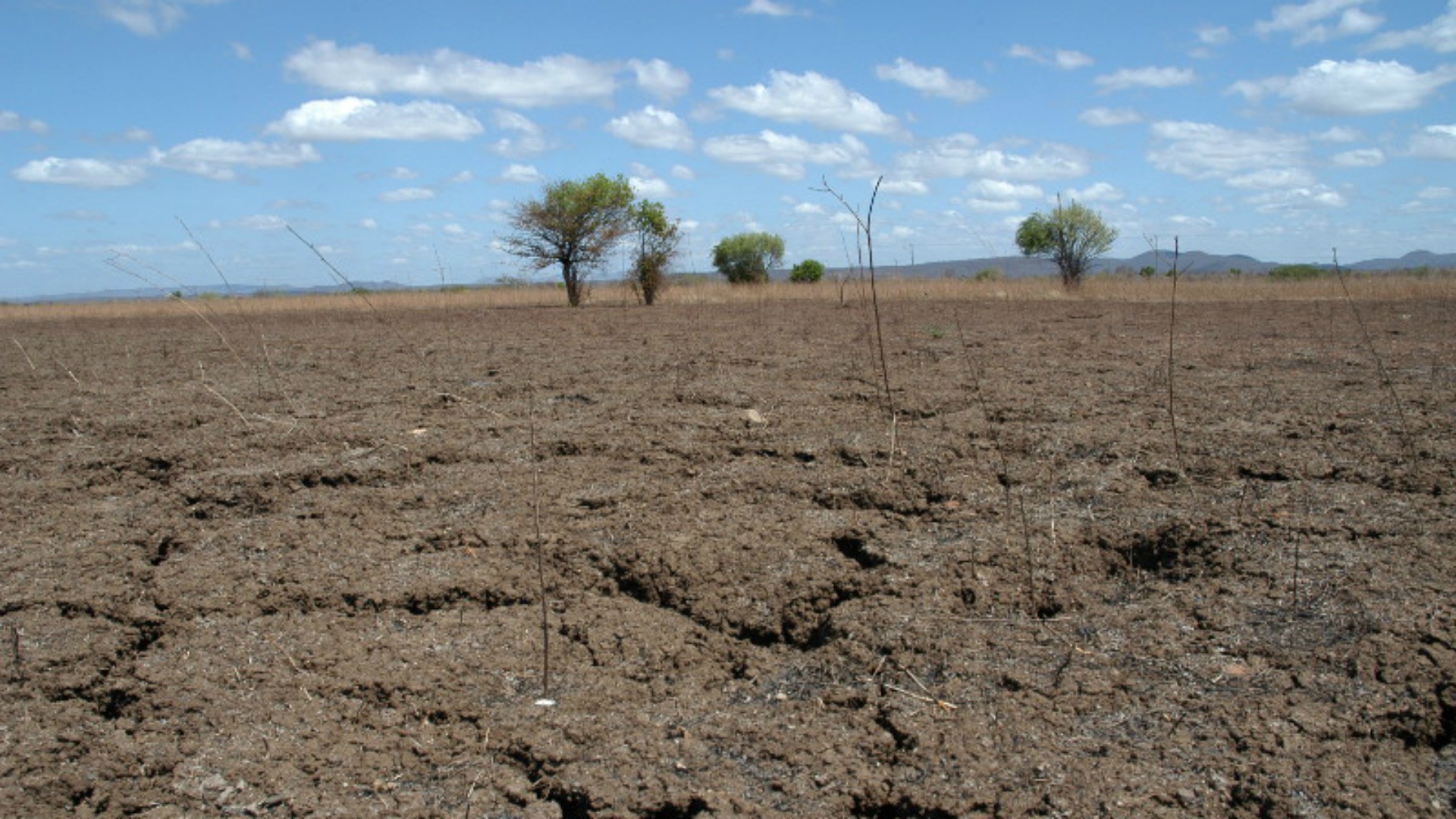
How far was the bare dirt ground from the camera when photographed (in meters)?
2.12

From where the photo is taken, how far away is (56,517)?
3869 millimetres

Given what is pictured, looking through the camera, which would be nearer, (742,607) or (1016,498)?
(742,607)

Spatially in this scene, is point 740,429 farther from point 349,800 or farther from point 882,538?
point 349,800

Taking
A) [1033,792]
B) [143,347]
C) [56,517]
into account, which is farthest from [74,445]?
[143,347]

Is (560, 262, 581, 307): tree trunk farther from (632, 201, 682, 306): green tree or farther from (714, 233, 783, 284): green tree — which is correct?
(714, 233, 783, 284): green tree

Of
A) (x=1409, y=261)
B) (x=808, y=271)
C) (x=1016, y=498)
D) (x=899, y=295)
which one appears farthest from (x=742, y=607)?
(x=808, y=271)

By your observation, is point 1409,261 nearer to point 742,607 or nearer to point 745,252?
point 742,607

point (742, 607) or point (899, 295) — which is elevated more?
point (899, 295)

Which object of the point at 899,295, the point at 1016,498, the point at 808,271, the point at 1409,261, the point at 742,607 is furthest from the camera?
the point at 808,271

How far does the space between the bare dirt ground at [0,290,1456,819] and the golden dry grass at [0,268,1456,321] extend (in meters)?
13.9

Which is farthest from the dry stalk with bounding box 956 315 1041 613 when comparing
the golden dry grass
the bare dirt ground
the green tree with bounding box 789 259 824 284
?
the green tree with bounding box 789 259 824 284

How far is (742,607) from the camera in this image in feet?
9.88

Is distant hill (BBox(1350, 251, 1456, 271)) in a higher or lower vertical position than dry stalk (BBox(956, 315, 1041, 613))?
higher

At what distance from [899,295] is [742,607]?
1825 cm
